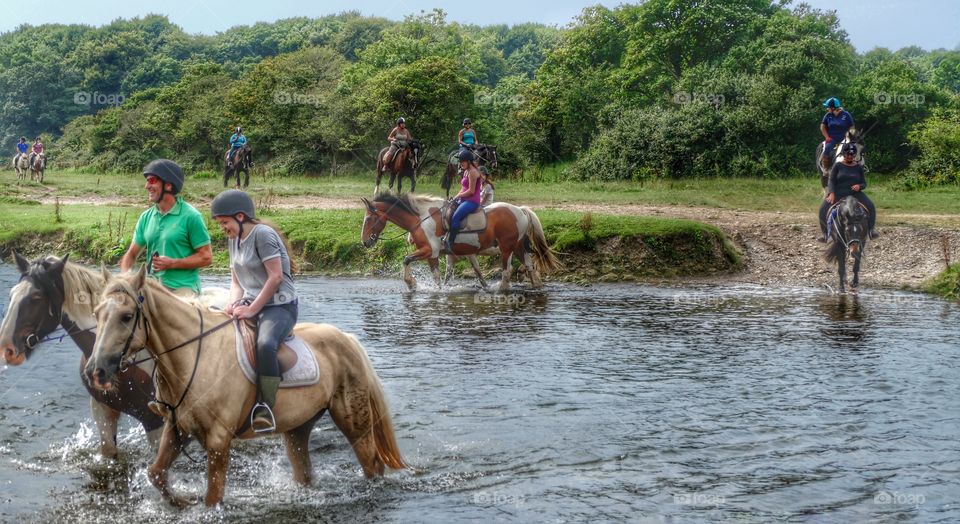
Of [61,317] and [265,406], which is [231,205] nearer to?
[265,406]

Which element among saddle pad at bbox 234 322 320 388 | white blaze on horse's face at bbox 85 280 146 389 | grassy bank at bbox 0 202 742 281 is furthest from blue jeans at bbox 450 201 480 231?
white blaze on horse's face at bbox 85 280 146 389

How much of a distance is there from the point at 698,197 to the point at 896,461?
68.2ft

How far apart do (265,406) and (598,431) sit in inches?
151

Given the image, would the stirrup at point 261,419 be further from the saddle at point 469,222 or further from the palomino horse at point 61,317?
the saddle at point 469,222

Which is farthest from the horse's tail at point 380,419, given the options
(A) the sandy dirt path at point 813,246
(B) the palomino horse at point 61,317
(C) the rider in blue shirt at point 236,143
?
(C) the rider in blue shirt at point 236,143

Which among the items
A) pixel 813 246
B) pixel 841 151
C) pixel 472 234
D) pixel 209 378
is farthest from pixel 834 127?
pixel 209 378

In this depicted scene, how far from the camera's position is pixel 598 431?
374 inches

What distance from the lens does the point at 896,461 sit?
8.53 metres

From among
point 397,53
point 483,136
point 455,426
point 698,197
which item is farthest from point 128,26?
point 455,426

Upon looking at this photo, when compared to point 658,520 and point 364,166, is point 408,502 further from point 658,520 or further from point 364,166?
point 364,166

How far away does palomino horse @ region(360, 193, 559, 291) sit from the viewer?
18500 mm

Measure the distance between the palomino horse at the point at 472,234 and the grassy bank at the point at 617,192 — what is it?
8883 millimetres

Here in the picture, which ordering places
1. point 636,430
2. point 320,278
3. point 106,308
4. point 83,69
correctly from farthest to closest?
point 83,69, point 320,278, point 636,430, point 106,308

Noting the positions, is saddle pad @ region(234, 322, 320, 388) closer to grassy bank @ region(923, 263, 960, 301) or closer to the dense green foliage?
grassy bank @ region(923, 263, 960, 301)
